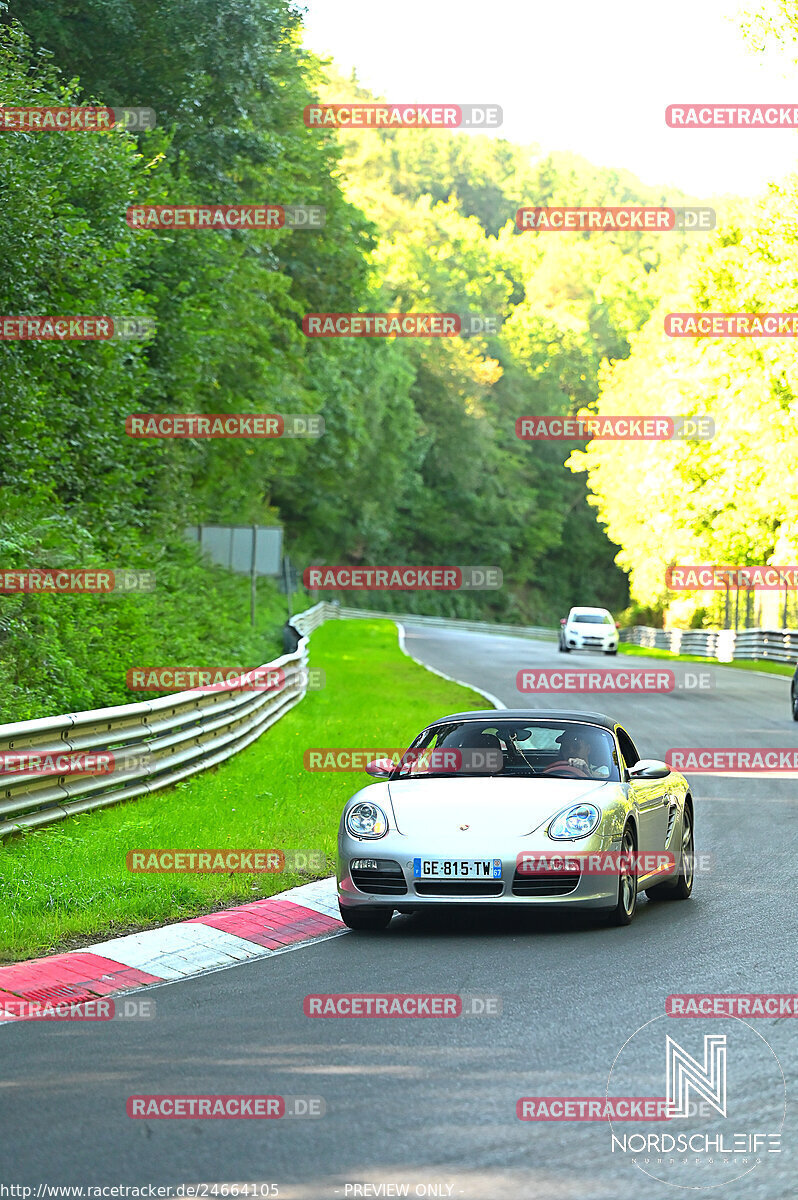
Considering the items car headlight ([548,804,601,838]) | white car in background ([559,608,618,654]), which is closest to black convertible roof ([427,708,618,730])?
car headlight ([548,804,601,838])

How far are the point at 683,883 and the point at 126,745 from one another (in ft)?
16.3

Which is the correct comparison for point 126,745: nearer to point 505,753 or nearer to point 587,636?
point 505,753

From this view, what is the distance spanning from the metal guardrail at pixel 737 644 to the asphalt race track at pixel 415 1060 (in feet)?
131

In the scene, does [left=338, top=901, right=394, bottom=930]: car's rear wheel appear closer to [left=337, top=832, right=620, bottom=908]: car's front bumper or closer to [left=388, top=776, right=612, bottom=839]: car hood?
[left=337, top=832, right=620, bottom=908]: car's front bumper

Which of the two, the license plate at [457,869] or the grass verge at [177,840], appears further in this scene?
the license plate at [457,869]

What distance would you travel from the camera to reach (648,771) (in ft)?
33.9

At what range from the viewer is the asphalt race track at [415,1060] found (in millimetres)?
4957

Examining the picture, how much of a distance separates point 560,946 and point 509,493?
333ft

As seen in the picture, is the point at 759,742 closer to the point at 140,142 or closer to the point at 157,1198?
the point at 140,142

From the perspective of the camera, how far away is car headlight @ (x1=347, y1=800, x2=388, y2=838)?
953cm

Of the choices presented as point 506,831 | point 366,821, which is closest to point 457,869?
point 506,831

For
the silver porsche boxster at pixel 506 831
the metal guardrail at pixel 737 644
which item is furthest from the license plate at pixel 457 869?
the metal guardrail at pixel 737 644

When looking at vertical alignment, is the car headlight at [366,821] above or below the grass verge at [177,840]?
above

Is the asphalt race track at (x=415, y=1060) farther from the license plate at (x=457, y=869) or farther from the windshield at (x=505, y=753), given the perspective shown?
the windshield at (x=505, y=753)
